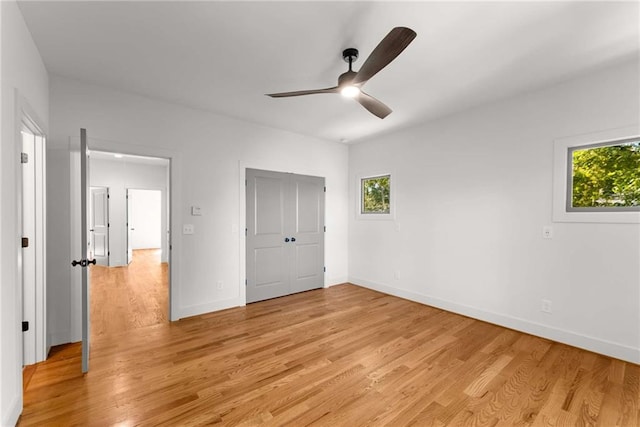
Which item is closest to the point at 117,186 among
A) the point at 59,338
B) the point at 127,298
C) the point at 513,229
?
the point at 127,298

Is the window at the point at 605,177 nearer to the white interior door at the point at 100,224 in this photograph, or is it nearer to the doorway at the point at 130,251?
the doorway at the point at 130,251

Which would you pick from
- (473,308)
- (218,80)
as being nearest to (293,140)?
(218,80)

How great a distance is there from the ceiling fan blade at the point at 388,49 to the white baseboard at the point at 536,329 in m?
3.19

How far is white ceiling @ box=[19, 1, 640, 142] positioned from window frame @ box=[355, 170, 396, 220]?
1.56 meters

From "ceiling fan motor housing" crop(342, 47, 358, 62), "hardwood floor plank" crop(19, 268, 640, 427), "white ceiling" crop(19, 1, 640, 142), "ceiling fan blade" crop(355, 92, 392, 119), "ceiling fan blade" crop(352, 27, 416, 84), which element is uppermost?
"white ceiling" crop(19, 1, 640, 142)

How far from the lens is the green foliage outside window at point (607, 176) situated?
2.57 m

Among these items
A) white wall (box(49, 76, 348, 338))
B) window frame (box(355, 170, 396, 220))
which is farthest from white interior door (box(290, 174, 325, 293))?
window frame (box(355, 170, 396, 220))

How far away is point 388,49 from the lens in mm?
1729

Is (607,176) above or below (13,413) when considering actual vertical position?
above

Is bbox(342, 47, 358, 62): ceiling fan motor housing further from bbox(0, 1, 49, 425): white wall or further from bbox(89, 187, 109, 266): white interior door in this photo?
bbox(89, 187, 109, 266): white interior door

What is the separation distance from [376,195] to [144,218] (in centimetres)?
939

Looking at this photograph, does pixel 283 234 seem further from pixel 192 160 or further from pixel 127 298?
pixel 127 298

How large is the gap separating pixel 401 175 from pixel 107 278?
610cm

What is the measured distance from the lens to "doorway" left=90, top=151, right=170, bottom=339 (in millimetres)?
3617
